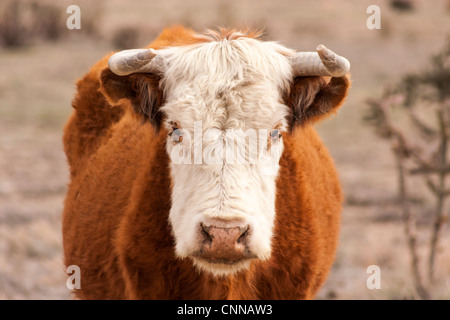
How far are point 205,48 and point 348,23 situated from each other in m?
31.6

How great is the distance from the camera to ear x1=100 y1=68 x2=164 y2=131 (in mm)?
3885

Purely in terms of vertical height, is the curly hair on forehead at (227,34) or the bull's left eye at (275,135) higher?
the curly hair on forehead at (227,34)

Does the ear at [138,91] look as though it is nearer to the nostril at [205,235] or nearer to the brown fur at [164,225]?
the brown fur at [164,225]

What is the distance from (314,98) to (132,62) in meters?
1.20

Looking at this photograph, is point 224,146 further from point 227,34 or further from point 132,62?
point 227,34

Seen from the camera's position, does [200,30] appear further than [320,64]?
Yes

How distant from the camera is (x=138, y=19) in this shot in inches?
1200

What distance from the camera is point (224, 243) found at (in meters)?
3.15

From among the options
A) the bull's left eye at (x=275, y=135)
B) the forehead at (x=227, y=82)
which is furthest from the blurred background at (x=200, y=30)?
the bull's left eye at (x=275, y=135)

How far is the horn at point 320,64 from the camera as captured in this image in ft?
11.8

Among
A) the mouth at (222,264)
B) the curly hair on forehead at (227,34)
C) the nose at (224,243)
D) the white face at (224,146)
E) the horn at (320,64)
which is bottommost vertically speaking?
the mouth at (222,264)

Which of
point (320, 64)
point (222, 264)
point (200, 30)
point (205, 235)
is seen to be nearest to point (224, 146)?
point (205, 235)

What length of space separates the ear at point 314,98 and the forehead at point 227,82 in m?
0.12
